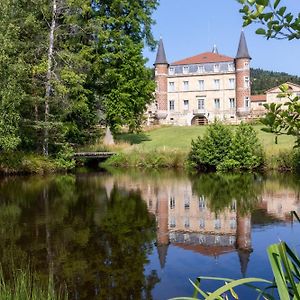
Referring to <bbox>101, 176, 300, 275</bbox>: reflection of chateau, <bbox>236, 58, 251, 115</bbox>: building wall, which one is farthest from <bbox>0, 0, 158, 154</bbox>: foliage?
<bbox>236, 58, 251, 115</bbox>: building wall

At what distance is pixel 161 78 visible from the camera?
58.1 metres

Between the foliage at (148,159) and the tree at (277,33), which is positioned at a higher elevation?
the tree at (277,33)

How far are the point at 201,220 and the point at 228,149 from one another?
12.7 meters

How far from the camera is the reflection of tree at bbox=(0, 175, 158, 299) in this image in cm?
647

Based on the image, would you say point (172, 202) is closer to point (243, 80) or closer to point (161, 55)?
point (243, 80)

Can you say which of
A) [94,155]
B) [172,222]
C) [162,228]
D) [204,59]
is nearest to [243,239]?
[162,228]

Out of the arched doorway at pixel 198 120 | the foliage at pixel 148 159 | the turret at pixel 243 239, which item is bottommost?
the turret at pixel 243 239

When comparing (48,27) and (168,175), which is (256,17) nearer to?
(168,175)

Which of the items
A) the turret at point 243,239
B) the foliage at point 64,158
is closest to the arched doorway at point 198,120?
the foliage at point 64,158

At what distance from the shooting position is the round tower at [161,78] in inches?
2250

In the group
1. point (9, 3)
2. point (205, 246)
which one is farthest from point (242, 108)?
point (205, 246)

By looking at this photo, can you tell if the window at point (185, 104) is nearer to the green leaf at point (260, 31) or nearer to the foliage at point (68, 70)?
the foliage at point (68, 70)

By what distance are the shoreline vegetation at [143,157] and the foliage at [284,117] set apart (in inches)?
696

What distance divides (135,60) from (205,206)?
18030mm
